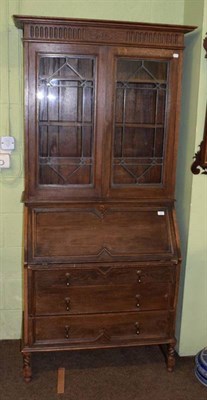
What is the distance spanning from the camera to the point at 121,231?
92.5 inches

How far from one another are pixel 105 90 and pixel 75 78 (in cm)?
18

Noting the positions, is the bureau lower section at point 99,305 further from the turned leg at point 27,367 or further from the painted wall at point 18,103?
the painted wall at point 18,103

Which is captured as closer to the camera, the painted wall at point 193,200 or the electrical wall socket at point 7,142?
the painted wall at point 193,200

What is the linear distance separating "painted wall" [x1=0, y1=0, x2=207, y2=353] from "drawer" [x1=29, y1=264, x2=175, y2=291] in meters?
0.31

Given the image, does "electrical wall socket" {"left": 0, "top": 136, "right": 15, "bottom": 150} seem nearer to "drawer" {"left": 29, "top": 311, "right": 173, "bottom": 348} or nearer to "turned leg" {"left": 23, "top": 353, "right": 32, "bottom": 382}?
"drawer" {"left": 29, "top": 311, "right": 173, "bottom": 348}

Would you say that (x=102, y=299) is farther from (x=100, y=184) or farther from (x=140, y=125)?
(x=140, y=125)

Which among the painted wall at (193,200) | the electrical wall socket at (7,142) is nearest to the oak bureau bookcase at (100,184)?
the painted wall at (193,200)

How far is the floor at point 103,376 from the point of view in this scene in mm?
2289

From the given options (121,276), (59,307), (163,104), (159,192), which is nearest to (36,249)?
(59,307)

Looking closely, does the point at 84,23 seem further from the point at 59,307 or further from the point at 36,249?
the point at 59,307

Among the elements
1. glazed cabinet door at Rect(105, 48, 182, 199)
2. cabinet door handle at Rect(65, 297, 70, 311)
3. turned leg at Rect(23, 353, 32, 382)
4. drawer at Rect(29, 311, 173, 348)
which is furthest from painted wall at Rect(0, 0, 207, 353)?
cabinet door handle at Rect(65, 297, 70, 311)

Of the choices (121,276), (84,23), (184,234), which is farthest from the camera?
(184,234)

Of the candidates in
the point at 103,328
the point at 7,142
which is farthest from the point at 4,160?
the point at 103,328

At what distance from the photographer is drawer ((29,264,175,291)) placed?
2.23m
